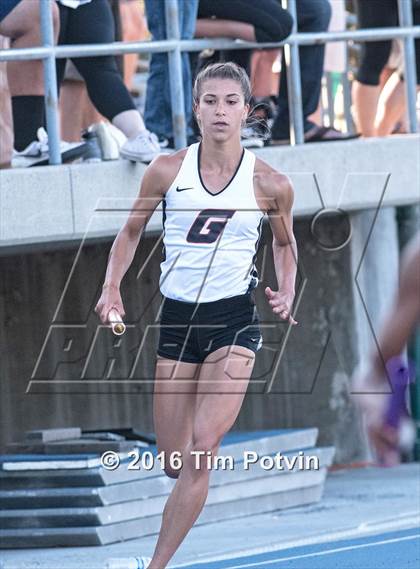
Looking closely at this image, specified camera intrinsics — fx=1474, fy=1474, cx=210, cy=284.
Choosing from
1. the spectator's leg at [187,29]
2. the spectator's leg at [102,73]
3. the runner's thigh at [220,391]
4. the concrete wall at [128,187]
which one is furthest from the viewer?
the spectator's leg at [187,29]

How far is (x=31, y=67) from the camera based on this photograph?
9273mm

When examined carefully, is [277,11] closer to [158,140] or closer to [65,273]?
[158,140]

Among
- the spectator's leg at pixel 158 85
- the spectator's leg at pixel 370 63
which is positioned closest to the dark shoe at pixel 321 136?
the spectator's leg at pixel 370 63

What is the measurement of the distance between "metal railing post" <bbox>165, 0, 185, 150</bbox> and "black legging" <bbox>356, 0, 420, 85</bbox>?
2.15 meters

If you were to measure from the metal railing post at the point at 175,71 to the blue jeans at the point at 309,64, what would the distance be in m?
1.22

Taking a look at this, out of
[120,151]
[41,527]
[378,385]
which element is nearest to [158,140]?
[120,151]

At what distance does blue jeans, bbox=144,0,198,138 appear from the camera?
9609 millimetres

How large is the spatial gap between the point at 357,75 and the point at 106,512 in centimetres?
423

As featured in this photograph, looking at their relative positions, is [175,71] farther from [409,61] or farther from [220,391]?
[220,391]

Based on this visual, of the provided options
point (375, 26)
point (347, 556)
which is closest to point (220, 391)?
point (347, 556)

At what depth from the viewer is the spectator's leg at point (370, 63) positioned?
11.2 meters

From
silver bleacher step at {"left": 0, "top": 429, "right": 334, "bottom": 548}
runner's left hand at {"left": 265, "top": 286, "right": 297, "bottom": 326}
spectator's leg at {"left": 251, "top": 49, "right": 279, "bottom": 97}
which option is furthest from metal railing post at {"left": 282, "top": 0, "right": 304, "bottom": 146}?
runner's left hand at {"left": 265, "top": 286, "right": 297, "bottom": 326}

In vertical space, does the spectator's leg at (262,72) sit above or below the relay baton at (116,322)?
above

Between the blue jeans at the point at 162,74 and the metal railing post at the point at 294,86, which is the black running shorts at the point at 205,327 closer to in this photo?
the blue jeans at the point at 162,74
